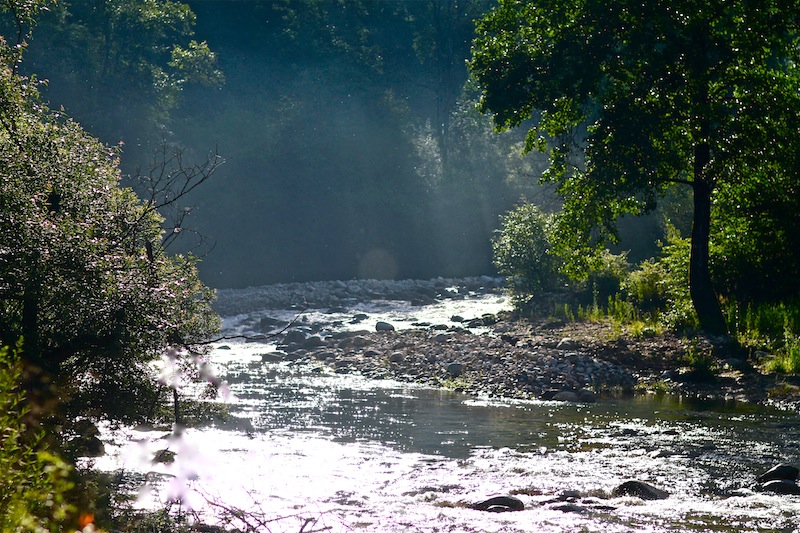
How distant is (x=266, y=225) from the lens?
54.3 meters

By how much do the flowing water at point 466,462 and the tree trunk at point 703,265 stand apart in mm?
3658

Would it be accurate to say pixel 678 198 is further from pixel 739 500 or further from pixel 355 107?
pixel 355 107

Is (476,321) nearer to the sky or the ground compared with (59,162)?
nearer to the ground

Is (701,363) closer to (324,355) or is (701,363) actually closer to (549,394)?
(549,394)

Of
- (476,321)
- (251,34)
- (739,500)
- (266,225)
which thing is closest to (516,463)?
(739,500)

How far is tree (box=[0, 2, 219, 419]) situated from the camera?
898cm

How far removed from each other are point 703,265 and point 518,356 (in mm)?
4926

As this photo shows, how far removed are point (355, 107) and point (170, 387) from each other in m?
55.2

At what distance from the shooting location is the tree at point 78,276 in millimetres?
8984

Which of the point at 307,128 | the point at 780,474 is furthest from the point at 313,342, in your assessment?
the point at 307,128

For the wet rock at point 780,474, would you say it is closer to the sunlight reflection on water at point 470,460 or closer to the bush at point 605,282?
the sunlight reflection on water at point 470,460

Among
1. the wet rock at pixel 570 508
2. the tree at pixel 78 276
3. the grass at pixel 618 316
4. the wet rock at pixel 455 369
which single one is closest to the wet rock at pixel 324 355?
the wet rock at pixel 455 369

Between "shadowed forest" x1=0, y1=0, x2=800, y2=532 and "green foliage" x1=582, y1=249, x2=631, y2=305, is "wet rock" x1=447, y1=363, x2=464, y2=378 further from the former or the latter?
"green foliage" x1=582, y1=249, x2=631, y2=305

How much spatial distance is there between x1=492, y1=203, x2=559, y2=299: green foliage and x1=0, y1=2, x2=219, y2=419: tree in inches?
804
